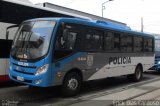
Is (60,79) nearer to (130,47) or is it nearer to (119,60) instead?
(119,60)

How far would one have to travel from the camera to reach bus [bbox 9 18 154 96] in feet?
27.8

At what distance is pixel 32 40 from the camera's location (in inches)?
351

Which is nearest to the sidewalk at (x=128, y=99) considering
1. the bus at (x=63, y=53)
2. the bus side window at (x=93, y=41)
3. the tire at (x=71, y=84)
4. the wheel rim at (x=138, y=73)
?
the tire at (x=71, y=84)

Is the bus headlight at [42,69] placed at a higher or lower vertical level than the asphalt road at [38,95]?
higher

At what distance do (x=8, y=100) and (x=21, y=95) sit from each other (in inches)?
35.5

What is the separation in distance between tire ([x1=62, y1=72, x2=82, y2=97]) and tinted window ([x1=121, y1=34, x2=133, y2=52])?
12.5ft

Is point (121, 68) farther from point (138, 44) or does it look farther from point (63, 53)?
point (63, 53)

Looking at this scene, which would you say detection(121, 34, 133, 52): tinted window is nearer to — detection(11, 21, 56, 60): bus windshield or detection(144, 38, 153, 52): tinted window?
detection(144, 38, 153, 52): tinted window

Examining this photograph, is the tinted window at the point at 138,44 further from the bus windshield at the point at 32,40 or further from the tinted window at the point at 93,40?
the bus windshield at the point at 32,40

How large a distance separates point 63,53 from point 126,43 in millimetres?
4975

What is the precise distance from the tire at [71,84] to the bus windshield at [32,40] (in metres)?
1.36

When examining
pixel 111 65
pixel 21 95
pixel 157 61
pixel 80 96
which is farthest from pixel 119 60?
pixel 157 61

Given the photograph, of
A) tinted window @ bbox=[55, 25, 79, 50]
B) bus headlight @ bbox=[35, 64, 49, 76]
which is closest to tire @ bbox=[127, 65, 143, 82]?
tinted window @ bbox=[55, 25, 79, 50]

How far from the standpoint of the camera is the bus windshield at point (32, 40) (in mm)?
8578
